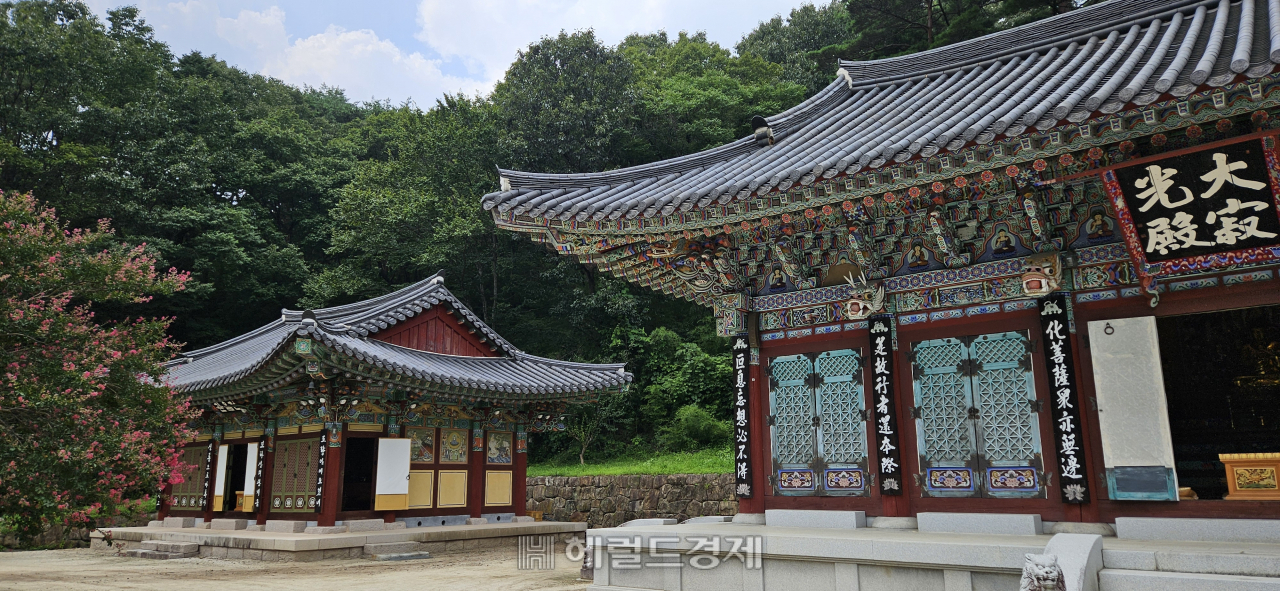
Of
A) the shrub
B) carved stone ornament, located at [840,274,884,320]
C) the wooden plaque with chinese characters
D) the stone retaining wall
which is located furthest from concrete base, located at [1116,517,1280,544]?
the shrub

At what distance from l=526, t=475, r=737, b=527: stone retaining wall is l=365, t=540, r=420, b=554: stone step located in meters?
6.67

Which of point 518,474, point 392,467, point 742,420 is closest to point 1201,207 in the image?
point 742,420

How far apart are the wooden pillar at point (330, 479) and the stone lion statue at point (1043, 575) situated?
1301cm

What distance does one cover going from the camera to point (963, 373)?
7676 millimetres

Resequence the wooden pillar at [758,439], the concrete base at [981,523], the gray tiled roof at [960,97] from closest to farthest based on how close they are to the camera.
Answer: the gray tiled roof at [960,97] → the concrete base at [981,523] → the wooden pillar at [758,439]

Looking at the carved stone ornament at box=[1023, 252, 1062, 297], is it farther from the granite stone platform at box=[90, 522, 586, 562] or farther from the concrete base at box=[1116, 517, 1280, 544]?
the granite stone platform at box=[90, 522, 586, 562]

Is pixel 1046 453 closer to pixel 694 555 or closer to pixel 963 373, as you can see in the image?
pixel 963 373

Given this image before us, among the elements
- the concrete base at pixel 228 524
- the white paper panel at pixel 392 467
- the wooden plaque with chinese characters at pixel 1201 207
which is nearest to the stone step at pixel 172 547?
the concrete base at pixel 228 524

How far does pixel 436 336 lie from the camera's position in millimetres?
19297

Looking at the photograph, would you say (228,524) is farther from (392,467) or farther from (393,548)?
(393,548)

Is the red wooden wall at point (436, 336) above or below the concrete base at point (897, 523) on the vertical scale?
above

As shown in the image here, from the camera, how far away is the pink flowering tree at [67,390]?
7918 millimetres

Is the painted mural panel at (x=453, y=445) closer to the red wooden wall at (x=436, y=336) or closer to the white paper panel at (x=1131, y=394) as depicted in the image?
the red wooden wall at (x=436, y=336)

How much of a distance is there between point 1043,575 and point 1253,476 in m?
2.54
